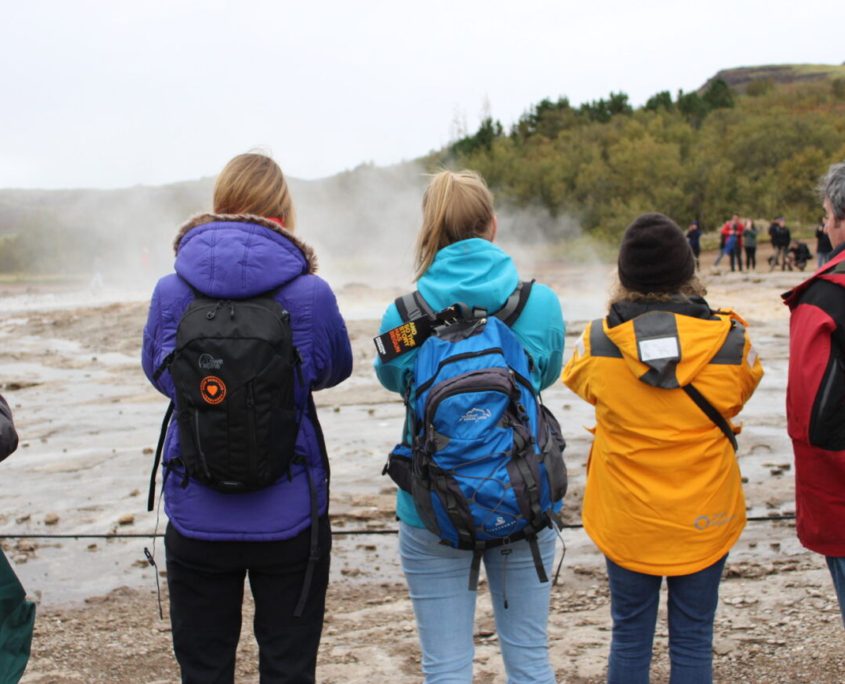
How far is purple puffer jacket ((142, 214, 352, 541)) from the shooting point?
241 cm

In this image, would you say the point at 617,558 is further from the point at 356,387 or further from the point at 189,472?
the point at 356,387

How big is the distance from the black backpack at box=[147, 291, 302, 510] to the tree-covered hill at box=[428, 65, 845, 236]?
123 ft

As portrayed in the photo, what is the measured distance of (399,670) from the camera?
3.84 m

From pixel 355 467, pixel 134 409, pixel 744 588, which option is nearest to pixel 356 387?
pixel 134 409

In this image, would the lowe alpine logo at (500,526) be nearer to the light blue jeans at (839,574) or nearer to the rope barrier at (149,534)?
the light blue jeans at (839,574)

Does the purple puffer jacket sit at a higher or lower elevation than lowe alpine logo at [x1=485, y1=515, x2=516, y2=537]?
Result: higher

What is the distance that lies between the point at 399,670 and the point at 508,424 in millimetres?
1862

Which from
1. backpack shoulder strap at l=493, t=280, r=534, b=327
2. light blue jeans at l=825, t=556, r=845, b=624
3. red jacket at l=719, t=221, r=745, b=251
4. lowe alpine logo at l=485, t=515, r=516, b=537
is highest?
backpack shoulder strap at l=493, t=280, r=534, b=327

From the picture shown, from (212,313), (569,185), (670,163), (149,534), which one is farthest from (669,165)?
(212,313)

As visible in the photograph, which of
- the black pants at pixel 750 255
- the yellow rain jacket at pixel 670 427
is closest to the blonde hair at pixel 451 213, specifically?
the yellow rain jacket at pixel 670 427

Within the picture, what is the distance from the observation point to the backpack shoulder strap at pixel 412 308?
255 cm

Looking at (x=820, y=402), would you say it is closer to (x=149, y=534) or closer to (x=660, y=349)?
(x=660, y=349)

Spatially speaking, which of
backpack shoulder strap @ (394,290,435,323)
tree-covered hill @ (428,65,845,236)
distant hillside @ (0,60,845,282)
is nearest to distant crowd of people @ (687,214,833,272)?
distant hillside @ (0,60,845,282)

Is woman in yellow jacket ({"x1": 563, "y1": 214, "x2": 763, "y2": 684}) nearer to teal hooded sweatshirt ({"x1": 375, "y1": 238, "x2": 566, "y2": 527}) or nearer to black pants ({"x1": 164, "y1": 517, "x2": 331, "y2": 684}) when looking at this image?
teal hooded sweatshirt ({"x1": 375, "y1": 238, "x2": 566, "y2": 527})
